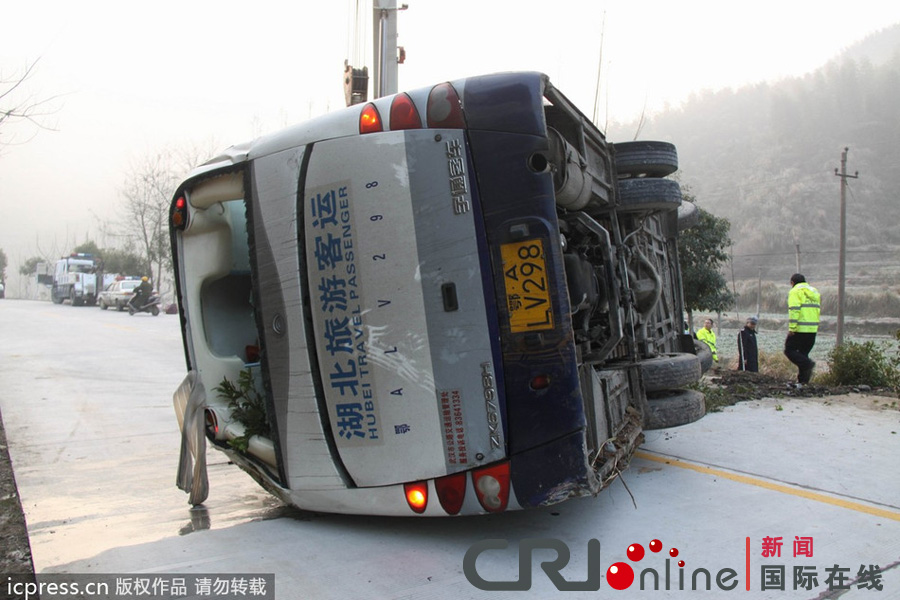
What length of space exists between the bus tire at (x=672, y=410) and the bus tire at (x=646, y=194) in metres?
1.44

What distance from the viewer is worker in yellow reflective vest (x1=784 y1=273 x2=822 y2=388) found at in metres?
9.70

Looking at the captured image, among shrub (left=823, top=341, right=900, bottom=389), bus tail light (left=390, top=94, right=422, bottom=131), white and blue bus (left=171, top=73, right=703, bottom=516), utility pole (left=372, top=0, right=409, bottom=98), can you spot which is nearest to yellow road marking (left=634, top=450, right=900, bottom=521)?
white and blue bus (left=171, top=73, right=703, bottom=516)

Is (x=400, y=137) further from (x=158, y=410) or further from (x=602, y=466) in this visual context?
(x=158, y=410)

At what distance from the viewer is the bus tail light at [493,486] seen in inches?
131

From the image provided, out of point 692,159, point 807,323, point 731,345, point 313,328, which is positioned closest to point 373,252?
point 313,328

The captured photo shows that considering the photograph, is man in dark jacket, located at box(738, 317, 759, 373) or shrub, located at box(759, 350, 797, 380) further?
shrub, located at box(759, 350, 797, 380)

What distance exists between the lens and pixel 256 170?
12.6ft

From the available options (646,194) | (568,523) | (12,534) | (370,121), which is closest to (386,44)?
(646,194)

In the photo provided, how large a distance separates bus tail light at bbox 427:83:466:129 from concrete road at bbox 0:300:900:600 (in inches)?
84.1

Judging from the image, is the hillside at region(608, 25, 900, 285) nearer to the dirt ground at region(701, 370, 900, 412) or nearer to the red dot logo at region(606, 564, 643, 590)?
the dirt ground at region(701, 370, 900, 412)

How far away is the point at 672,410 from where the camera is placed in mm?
4980

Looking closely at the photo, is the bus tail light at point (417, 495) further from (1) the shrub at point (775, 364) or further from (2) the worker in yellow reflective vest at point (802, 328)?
(1) the shrub at point (775, 364)

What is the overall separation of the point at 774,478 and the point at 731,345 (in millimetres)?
18161

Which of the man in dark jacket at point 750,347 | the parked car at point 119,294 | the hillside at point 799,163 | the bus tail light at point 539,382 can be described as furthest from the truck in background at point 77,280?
the bus tail light at point 539,382
